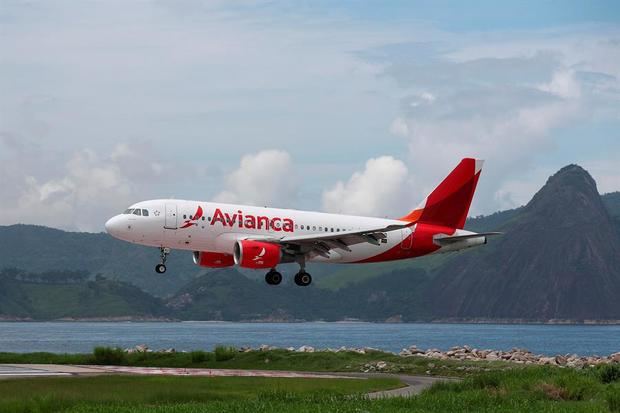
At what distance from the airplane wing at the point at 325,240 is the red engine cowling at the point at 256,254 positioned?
0.99 m

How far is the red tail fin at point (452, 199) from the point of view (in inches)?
2837

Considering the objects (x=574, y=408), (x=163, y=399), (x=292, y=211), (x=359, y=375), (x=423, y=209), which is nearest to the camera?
(x=574, y=408)

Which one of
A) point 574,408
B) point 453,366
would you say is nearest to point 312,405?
point 574,408

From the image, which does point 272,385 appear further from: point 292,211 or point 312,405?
point 292,211

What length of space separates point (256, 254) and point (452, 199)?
59.7 feet

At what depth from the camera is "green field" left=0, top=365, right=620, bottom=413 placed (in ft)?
115

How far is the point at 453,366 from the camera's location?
2486 inches

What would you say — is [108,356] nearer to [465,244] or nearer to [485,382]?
[465,244]

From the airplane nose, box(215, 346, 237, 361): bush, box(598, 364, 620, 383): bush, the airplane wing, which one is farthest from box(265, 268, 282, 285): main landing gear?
box(598, 364, 620, 383): bush

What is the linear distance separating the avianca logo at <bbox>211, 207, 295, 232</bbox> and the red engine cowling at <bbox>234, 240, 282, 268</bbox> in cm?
148

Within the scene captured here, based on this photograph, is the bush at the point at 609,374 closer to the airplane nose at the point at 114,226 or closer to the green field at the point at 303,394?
the green field at the point at 303,394

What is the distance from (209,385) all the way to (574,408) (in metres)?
18.5

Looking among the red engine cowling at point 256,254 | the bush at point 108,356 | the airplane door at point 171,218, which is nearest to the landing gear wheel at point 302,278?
the red engine cowling at point 256,254

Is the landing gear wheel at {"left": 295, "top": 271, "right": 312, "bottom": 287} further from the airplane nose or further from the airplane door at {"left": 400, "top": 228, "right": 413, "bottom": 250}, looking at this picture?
the airplane nose
